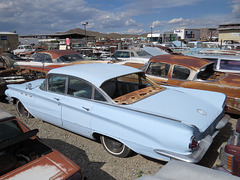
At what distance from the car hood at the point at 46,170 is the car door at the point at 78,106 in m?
1.20

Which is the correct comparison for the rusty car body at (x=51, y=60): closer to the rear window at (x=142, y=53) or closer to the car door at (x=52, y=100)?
the rear window at (x=142, y=53)

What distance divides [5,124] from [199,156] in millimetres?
2667

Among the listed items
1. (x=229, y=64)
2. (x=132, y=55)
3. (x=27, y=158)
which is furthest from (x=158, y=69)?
(x=132, y=55)

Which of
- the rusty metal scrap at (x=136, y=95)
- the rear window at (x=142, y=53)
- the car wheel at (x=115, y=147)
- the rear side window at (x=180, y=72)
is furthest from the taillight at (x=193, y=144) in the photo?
the rear window at (x=142, y=53)

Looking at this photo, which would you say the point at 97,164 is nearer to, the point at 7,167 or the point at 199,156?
the point at 7,167

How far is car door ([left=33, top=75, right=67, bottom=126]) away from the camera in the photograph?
4023mm

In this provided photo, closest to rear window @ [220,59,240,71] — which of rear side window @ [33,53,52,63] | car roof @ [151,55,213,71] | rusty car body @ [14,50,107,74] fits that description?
car roof @ [151,55,213,71]

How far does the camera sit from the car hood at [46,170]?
2.11 m

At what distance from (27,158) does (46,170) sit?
0.52 meters

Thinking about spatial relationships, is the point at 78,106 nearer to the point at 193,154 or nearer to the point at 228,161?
the point at 193,154

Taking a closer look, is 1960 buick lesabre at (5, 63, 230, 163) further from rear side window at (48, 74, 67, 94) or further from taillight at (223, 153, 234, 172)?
taillight at (223, 153, 234, 172)

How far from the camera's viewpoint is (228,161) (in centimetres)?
251

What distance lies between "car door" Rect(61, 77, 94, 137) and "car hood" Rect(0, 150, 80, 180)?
120 centimetres

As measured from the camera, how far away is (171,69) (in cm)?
565
